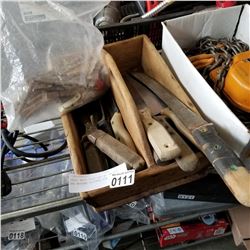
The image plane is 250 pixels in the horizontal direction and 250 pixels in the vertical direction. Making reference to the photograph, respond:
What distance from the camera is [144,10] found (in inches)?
29.6

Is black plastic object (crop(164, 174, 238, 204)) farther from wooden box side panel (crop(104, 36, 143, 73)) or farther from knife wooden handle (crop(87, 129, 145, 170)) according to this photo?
wooden box side panel (crop(104, 36, 143, 73))

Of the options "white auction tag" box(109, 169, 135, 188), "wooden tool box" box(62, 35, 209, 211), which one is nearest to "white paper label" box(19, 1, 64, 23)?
"wooden tool box" box(62, 35, 209, 211)

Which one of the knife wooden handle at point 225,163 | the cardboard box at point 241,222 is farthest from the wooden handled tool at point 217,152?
the cardboard box at point 241,222

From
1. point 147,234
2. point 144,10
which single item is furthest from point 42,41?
point 147,234

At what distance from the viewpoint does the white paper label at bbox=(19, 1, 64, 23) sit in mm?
563

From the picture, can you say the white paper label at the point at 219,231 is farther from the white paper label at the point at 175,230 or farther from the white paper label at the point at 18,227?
the white paper label at the point at 18,227

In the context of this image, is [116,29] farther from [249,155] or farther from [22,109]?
[249,155]

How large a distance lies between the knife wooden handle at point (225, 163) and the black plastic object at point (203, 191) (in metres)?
0.22

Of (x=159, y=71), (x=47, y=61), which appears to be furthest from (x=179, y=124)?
(x=47, y=61)

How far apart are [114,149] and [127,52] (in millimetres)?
276

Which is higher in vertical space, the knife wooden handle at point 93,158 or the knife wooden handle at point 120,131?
the knife wooden handle at point 120,131

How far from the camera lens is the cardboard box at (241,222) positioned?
75 centimetres

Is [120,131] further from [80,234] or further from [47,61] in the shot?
[80,234]

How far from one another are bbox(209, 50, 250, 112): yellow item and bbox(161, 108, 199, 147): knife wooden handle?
0.13 meters
